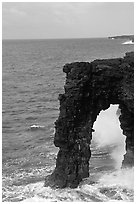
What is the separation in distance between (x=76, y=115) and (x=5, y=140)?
1557cm

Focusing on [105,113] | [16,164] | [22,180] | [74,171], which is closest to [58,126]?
[74,171]

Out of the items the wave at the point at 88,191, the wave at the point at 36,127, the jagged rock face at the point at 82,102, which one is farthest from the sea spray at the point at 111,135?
the wave at the point at 36,127

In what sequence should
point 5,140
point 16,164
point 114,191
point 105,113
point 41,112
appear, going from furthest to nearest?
point 41,112 → point 105,113 → point 5,140 → point 16,164 → point 114,191

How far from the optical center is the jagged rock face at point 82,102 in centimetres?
2864

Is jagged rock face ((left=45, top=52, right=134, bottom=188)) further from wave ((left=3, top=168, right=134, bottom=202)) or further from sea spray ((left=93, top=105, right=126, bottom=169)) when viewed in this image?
sea spray ((left=93, top=105, right=126, bottom=169))

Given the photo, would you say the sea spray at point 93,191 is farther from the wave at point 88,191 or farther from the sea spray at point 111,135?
the sea spray at point 111,135

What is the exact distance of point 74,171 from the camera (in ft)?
96.9

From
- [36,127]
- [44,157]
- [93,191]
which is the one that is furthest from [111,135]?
[93,191]

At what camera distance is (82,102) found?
29.3 metres

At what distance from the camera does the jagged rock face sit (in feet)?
94.0

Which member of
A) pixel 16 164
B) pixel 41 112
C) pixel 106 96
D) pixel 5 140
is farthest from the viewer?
pixel 41 112

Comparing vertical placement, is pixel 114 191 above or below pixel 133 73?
below

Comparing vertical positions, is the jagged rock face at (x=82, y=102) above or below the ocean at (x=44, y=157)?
above

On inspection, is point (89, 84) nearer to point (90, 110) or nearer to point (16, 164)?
point (90, 110)
